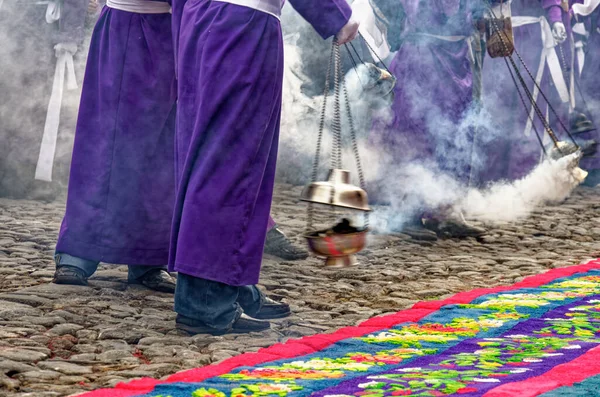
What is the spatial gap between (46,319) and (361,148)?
467 cm

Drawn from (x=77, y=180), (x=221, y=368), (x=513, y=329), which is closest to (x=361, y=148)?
(x=77, y=180)

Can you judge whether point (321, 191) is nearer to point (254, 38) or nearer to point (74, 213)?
point (254, 38)

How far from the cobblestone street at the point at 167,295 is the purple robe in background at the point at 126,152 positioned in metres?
0.23

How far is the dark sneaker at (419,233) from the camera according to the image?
6.79 metres

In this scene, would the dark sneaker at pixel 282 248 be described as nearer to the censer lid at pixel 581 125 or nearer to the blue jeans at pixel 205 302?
the blue jeans at pixel 205 302

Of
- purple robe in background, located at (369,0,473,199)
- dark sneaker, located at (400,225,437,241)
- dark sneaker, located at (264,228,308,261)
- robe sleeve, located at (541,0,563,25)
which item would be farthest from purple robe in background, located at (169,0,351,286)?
robe sleeve, located at (541,0,563,25)

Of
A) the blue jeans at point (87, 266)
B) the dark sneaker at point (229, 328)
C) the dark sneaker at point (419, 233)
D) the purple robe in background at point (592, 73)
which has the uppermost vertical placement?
the purple robe in background at point (592, 73)

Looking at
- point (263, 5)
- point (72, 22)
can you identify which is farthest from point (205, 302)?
point (72, 22)

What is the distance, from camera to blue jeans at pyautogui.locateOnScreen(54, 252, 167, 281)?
4.70 m

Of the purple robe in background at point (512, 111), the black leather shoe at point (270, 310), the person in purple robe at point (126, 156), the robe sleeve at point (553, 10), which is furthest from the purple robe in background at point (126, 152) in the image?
the robe sleeve at point (553, 10)

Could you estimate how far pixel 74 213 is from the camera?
185 inches

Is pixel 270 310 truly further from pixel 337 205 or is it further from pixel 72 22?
pixel 72 22

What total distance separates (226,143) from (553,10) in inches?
245

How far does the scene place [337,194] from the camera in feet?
12.6
